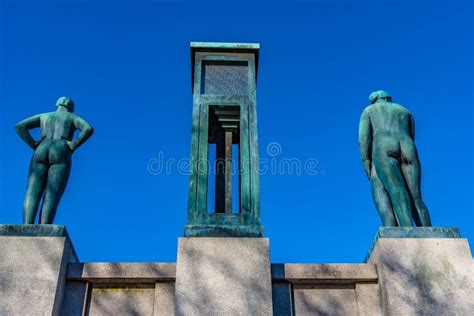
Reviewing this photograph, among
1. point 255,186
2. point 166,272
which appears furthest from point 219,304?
point 255,186

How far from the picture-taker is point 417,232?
7.34 metres

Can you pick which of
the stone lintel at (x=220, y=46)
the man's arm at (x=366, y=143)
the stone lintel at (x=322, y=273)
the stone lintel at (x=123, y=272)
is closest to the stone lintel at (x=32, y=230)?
the stone lintel at (x=123, y=272)

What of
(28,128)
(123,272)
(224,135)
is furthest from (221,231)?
(28,128)

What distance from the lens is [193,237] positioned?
23.5 feet

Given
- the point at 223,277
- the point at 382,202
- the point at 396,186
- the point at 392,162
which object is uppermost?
the point at 392,162

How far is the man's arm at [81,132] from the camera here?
27.4 feet

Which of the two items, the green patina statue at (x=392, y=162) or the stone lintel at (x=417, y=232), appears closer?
the stone lintel at (x=417, y=232)

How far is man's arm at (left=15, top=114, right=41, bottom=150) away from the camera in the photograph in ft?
27.6

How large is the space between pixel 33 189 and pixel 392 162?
17.0 ft

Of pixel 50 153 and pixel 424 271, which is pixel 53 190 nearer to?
pixel 50 153

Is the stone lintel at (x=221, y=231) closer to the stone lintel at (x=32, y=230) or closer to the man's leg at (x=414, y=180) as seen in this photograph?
the stone lintel at (x=32, y=230)

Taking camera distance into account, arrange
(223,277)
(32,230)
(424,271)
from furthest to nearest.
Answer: (32,230) < (424,271) < (223,277)

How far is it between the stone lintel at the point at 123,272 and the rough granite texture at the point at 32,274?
0.22 m

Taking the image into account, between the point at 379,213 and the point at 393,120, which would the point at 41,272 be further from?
the point at 393,120
